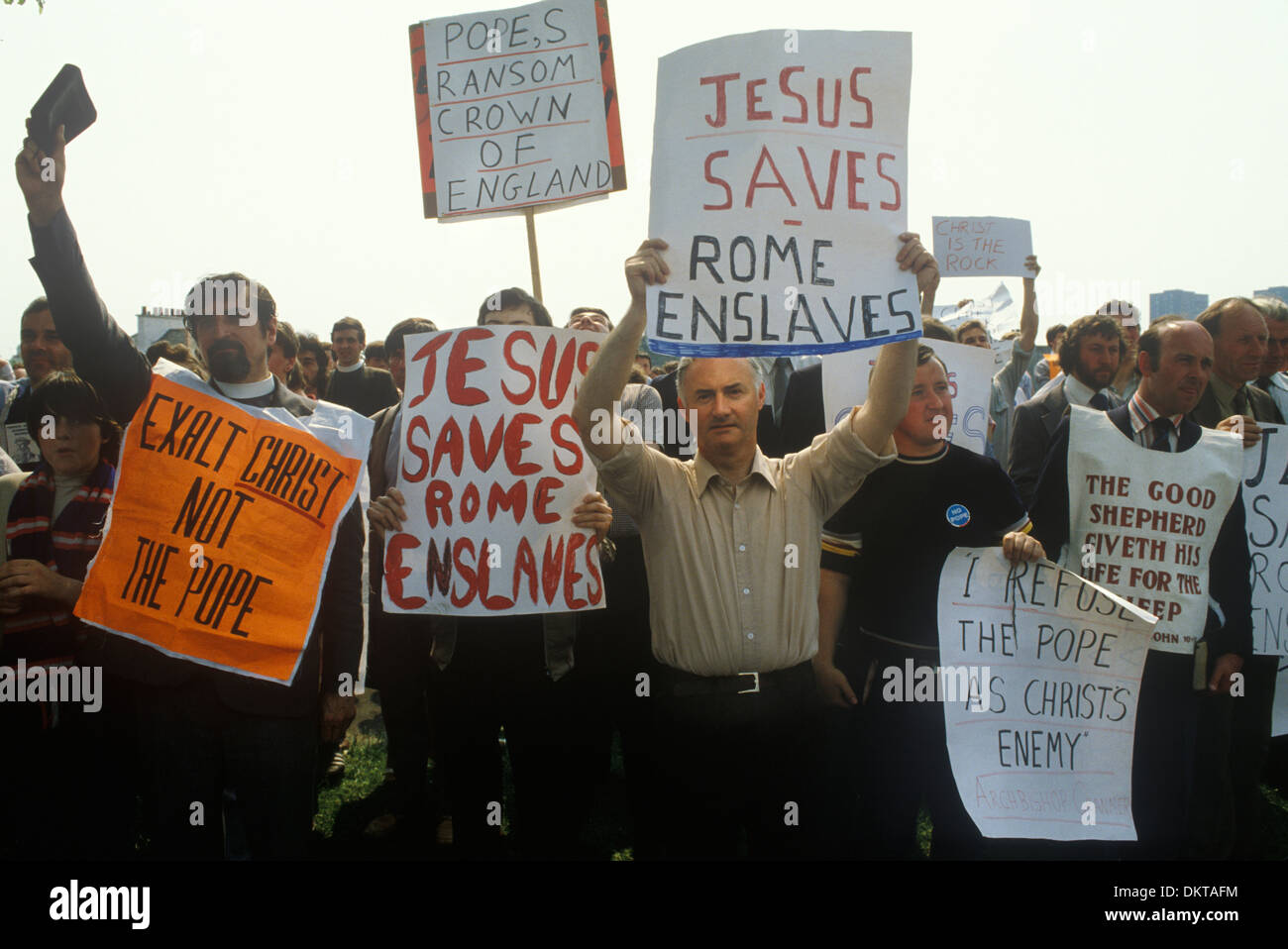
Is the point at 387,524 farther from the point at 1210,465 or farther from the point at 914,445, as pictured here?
the point at 1210,465

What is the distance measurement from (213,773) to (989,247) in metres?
8.06

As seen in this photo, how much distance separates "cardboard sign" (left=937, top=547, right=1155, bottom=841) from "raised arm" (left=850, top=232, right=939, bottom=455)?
72 centimetres

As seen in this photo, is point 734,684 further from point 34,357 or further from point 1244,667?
point 34,357

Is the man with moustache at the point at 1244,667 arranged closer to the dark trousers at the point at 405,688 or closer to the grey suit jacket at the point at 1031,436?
the grey suit jacket at the point at 1031,436

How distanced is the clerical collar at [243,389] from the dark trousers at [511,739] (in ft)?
3.86

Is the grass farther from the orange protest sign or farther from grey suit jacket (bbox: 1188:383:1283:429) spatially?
grey suit jacket (bbox: 1188:383:1283:429)

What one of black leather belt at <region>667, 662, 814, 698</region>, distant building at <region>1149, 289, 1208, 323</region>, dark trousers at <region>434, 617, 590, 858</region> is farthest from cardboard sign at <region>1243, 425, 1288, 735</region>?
distant building at <region>1149, 289, 1208, 323</region>

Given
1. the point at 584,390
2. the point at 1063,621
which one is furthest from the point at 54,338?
the point at 1063,621

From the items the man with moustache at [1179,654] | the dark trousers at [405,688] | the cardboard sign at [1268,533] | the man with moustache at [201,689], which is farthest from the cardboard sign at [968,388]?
the man with moustache at [201,689]

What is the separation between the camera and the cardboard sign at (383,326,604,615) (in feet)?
11.2

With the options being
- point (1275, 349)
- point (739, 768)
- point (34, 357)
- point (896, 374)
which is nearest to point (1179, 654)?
point (896, 374)

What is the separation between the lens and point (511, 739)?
358 cm

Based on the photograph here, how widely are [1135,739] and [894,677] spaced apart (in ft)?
3.92

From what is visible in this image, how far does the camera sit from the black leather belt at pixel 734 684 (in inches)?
123
